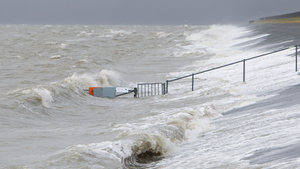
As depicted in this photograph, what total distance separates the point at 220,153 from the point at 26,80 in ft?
58.7

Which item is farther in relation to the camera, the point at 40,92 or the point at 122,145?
the point at 40,92

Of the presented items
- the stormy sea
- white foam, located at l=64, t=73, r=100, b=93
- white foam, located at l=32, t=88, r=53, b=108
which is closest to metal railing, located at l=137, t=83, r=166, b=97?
the stormy sea

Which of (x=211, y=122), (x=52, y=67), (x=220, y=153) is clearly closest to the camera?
(x=220, y=153)

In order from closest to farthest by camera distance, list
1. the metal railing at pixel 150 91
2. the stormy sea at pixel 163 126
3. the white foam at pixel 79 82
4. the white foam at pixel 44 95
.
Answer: the stormy sea at pixel 163 126 < the white foam at pixel 44 95 < the metal railing at pixel 150 91 < the white foam at pixel 79 82

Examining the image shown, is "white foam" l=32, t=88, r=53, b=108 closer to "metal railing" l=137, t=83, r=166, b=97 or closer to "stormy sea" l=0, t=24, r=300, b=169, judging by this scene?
"stormy sea" l=0, t=24, r=300, b=169

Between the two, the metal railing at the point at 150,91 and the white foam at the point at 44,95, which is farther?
the metal railing at the point at 150,91

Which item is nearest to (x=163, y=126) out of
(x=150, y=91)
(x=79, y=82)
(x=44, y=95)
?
(x=44, y=95)

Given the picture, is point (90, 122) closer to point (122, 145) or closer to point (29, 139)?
point (29, 139)

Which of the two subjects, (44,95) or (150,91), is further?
(150,91)

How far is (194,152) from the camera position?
7.07 metres

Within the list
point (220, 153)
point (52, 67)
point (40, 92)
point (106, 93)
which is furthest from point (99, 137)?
point (52, 67)

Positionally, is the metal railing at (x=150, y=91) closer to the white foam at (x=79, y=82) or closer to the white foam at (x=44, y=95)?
the white foam at (x=79, y=82)

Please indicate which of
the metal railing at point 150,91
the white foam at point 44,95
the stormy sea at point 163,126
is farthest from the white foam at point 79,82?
the metal railing at point 150,91

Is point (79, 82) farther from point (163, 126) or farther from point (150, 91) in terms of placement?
point (163, 126)
